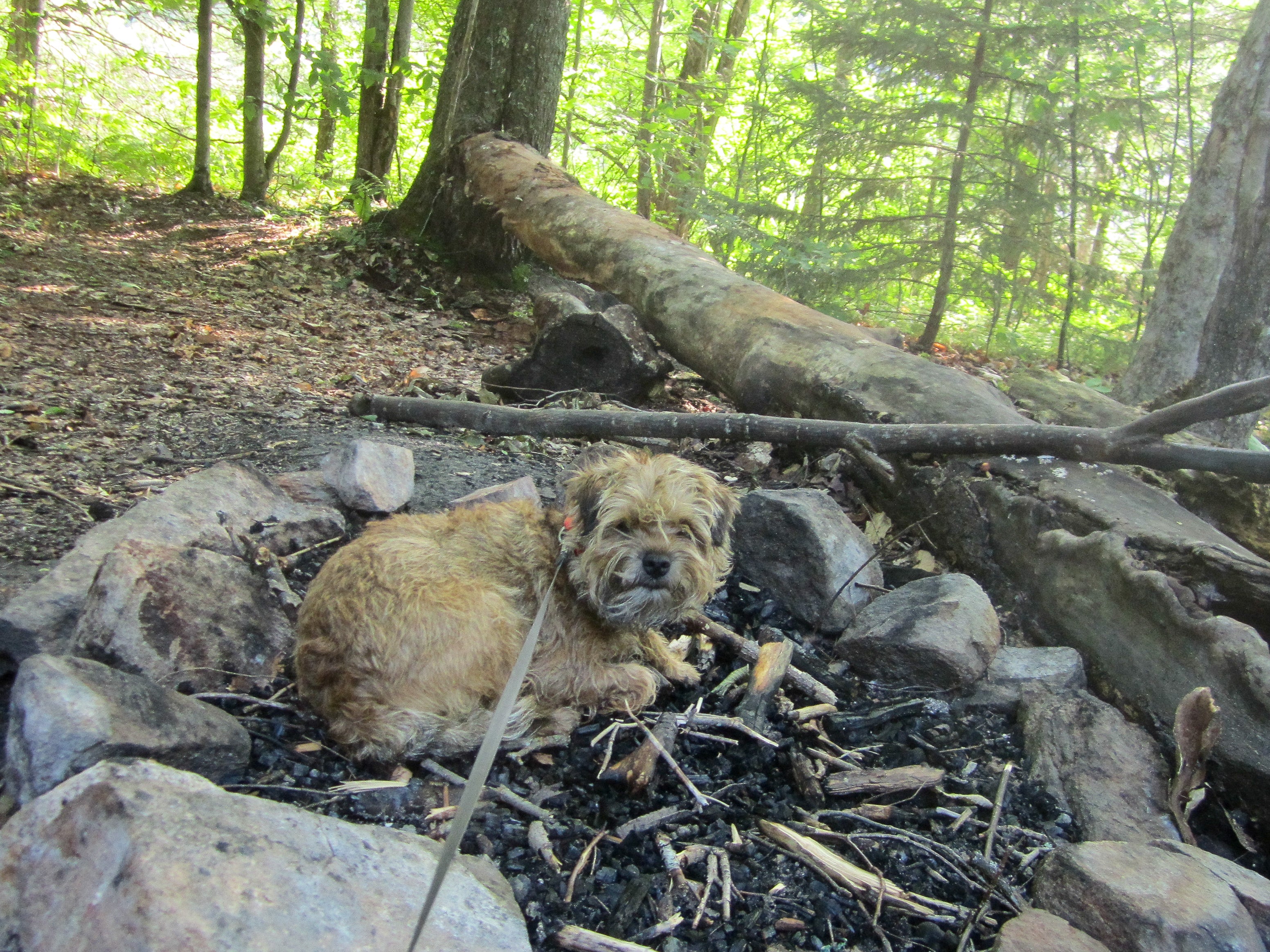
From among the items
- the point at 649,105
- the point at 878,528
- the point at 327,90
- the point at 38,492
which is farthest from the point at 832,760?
the point at 649,105

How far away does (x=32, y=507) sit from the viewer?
474cm

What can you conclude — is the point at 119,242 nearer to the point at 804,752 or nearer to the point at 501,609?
the point at 501,609

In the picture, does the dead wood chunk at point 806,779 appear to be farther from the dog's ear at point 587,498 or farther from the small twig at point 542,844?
the dog's ear at point 587,498

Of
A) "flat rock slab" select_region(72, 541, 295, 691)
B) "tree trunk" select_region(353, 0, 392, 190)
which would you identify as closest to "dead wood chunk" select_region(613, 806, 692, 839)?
"flat rock slab" select_region(72, 541, 295, 691)

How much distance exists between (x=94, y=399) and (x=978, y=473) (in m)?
→ 7.04

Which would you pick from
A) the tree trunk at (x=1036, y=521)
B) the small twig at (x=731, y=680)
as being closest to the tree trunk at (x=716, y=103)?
the tree trunk at (x=1036, y=521)

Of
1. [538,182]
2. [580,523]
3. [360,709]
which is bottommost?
[360,709]

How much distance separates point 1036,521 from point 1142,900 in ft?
8.59

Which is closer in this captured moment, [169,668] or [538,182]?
[169,668]

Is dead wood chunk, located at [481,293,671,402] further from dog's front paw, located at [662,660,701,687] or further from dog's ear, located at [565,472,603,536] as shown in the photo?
dog's front paw, located at [662,660,701,687]

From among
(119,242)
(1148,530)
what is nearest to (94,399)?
(119,242)

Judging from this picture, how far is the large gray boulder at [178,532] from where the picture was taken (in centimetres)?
340

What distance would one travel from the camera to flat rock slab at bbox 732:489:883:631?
15.4ft

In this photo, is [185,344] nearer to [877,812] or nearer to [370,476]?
[370,476]
